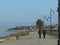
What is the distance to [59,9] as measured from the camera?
6332 millimetres

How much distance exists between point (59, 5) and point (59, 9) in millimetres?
108

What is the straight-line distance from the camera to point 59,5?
633cm

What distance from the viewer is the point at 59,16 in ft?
21.0

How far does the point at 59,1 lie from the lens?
6.30m

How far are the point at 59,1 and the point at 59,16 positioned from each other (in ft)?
1.35

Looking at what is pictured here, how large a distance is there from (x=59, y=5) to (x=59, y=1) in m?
0.11

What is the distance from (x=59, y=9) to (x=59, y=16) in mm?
196

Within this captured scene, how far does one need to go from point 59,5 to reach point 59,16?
0.99 feet

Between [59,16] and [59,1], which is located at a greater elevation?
[59,1]
